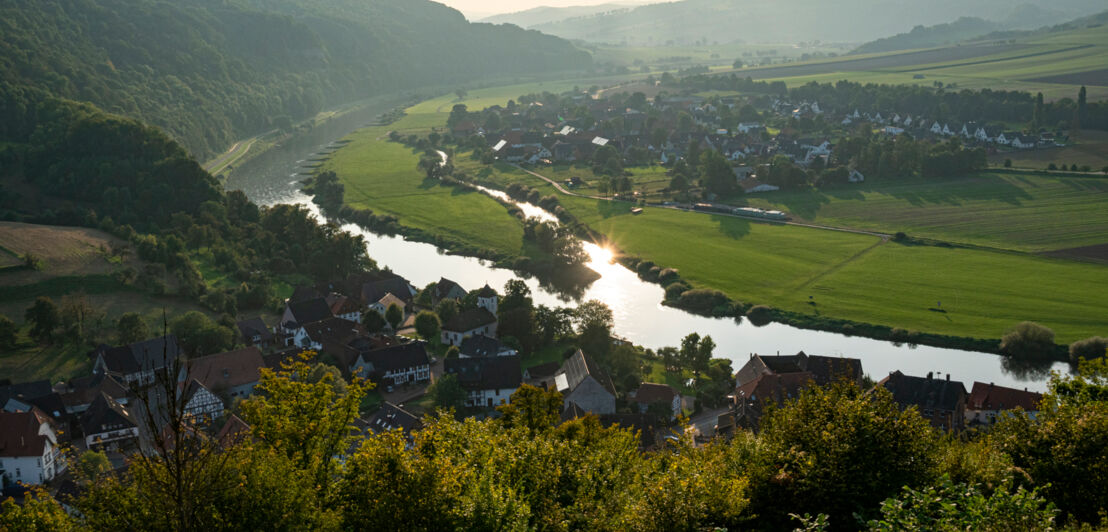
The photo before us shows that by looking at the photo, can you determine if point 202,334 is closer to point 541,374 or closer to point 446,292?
point 446,292

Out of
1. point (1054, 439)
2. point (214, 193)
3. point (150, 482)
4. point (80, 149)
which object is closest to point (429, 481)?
point (150, 482)

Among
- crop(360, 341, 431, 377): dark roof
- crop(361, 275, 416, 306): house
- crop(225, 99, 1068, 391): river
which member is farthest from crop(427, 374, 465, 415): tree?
crop(361, 275, 416, 306): house

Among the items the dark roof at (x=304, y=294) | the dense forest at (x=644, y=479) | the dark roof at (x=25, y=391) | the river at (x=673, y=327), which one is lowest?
the river at (x=673, y=327)

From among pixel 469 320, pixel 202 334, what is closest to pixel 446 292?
pixel 469 320

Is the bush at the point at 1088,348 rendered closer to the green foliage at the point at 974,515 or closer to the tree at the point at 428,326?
the tree at the point at 428,326

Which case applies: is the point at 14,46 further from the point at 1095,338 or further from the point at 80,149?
the point at 1095,338

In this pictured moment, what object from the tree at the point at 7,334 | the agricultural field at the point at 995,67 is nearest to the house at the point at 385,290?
the tree at the point at 7,334
